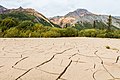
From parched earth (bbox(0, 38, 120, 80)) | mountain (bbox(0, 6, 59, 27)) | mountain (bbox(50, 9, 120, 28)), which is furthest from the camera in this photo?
mountain (bbox(50, 9, 120, 28))

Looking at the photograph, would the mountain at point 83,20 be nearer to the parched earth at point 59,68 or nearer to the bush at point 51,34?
the bush at point 51,34

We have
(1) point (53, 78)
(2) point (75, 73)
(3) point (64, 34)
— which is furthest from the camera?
(3) point (64, 34)

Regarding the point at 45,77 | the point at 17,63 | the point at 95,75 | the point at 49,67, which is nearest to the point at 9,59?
the point at 17,63

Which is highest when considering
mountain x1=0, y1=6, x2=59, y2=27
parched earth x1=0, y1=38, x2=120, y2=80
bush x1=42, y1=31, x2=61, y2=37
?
mountain x1=0, y1=6, x2=59, y2=27

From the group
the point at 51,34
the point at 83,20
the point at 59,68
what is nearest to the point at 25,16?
the point at 83,20

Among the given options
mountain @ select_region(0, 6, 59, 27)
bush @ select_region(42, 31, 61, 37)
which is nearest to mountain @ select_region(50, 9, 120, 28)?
mountain @ select_region(0, 6, 59, 27)

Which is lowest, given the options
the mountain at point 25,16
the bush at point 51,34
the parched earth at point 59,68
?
the parched earth at point 59,68

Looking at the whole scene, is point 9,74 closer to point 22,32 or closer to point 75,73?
point 75,73

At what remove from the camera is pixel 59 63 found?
3.44 m

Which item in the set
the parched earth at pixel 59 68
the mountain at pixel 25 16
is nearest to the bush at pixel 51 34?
the parched earth at pixel 59 68

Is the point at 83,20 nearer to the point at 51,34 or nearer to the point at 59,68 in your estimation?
the point at 51,34

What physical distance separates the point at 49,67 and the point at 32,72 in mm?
327

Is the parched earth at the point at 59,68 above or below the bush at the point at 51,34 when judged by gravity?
below

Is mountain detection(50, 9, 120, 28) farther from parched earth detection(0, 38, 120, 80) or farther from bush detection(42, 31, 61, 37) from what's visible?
parched earth detection(0, 38, 120, 80)
